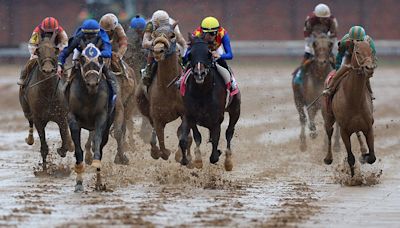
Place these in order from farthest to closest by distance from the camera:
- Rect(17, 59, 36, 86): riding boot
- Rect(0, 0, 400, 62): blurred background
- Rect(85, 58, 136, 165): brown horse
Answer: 1. Rect(0, 0, 400, 62): blurred background
2. Rect(17, 59, 36, 86): riding boot
3. Rect(85, 58, 136, 165): brown horse

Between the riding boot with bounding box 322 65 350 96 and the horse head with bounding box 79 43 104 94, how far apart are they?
376cm

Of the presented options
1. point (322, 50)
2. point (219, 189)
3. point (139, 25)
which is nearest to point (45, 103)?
point (219, 189)

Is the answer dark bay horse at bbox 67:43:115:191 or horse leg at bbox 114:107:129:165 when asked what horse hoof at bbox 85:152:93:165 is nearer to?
horse leg at bbox 114:107:129:165

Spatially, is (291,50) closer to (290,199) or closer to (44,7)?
(44,7)

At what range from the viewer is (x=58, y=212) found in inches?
551

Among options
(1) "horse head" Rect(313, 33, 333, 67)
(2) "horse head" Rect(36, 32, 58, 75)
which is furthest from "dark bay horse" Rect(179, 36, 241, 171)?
(1) "horse head" Rect(313, 33, 333, 67)

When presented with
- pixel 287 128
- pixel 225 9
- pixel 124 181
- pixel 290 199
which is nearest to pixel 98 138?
pixel 124 181

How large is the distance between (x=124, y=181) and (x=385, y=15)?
3736 cm

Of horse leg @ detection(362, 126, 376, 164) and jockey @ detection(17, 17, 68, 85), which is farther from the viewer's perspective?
jockey @ detection(17, 17, 68, 85)

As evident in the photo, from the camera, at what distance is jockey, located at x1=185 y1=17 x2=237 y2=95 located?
17.7 metres

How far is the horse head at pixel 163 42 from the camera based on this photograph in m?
17.9

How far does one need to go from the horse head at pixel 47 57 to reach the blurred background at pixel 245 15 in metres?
33.4

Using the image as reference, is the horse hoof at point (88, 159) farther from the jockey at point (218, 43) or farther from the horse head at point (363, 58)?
the horse head at point (363, 58)

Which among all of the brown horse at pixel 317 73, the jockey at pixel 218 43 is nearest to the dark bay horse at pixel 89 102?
the jockey at pixel 218 43
